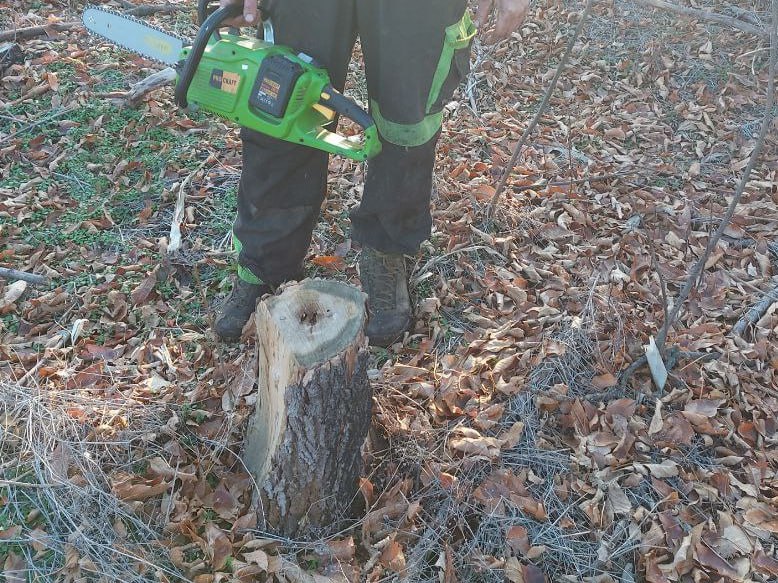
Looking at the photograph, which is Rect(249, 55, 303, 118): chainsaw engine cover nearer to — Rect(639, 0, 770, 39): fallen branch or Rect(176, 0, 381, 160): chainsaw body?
Rect(176, 0, 381, 160): chainsaw body

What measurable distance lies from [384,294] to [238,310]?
0.64 meters

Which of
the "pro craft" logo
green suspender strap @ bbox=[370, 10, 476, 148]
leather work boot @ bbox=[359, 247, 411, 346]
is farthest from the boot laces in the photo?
the "pro craft" logo

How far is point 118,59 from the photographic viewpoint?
4.62 metres

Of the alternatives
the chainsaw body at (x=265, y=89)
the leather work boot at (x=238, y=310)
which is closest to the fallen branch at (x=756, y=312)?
the chainsaw body at (x=265, y=89)

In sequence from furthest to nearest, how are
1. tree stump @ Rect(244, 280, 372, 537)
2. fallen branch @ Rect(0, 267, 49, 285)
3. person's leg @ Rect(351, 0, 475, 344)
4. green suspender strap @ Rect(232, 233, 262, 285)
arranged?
1. fallen branch @ Rect(0, 267, 49, 285)
2. green suspender strap @ Rect(232, 233, 262, 285)
3. person's leg @ Rect(351, 0, 475, 344)
4. tree stump @ Rect(244, 280, 372, 537)

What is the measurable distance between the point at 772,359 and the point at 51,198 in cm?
372

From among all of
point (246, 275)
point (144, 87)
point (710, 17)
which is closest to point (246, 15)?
point (246, 275)

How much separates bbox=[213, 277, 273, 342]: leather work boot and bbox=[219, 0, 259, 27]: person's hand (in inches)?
41.0

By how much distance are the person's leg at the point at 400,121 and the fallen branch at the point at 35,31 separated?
3.47m

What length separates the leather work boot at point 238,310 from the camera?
9.23 ft

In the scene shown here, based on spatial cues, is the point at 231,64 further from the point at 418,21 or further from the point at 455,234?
the point at 455,234

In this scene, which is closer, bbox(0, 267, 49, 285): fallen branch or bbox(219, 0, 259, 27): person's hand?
bbox(219, 0, 259, 27): person's hand

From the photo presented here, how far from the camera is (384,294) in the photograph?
113 inches

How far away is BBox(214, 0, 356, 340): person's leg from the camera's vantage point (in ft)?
7.41
